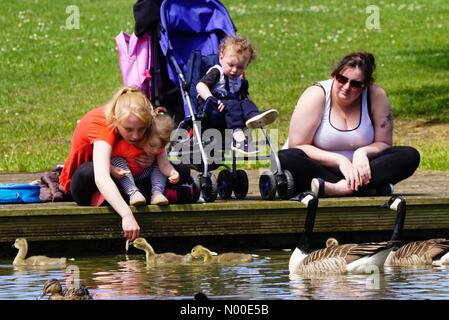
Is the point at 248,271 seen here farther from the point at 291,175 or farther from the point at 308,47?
the point at 308,47

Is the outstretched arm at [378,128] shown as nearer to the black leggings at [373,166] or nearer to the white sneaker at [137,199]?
the black leggings at [373,166]

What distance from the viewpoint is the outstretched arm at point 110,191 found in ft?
33.3

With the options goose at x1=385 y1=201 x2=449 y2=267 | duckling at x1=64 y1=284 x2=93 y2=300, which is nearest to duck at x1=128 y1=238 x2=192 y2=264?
goose at x1=385 y1=201 x2=449 y2=267

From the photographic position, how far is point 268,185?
11.1 m

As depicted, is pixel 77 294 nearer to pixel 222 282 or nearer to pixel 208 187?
pixel 222 282

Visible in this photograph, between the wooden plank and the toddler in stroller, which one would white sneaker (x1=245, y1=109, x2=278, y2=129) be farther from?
the wooden plank

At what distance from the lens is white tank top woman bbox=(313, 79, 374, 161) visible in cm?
1109

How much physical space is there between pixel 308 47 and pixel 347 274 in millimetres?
18053

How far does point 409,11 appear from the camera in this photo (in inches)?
1236

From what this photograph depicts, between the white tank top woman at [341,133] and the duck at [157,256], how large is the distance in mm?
1513

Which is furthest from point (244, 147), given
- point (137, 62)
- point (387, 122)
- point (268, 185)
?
point (137, 62)

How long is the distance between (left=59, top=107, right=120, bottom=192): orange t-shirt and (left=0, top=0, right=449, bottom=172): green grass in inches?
195

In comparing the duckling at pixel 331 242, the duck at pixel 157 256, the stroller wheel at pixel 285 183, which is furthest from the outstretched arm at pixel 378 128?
the duck at pixel 157 256
